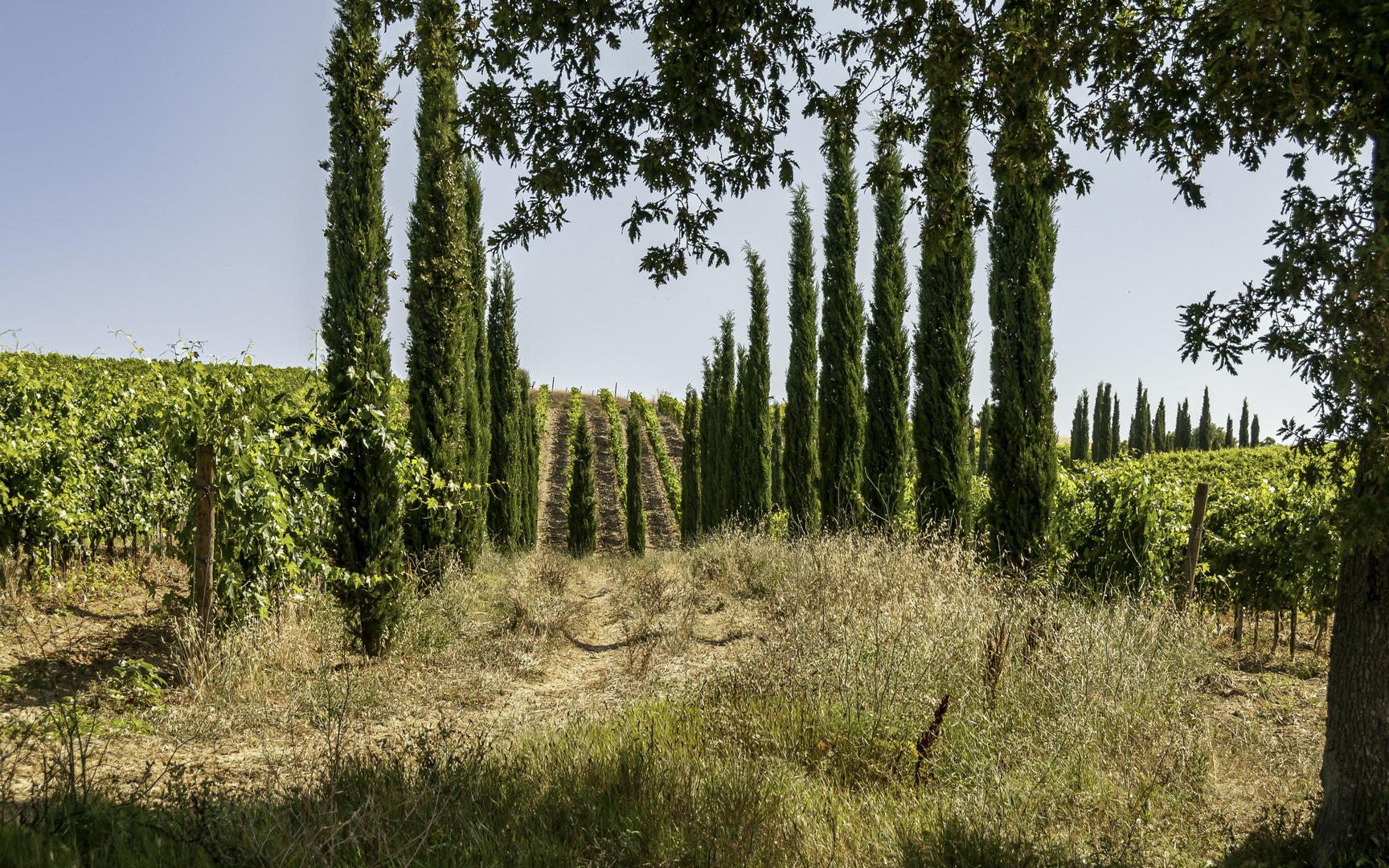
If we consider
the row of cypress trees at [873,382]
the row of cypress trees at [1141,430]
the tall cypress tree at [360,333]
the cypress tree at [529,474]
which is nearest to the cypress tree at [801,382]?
the row of cypress trees at [873,382]

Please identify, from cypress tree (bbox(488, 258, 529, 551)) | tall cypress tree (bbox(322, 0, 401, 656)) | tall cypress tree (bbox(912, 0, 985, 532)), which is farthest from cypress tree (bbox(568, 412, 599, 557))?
tall cypress tree (bbox(322, 0, 401, 656))

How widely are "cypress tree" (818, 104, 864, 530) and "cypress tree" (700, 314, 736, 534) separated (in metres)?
6.46

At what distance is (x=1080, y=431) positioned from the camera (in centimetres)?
4531

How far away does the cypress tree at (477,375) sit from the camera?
35.2 ft

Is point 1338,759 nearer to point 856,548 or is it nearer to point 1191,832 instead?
point 1191,832

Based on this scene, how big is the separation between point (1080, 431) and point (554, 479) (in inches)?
1292

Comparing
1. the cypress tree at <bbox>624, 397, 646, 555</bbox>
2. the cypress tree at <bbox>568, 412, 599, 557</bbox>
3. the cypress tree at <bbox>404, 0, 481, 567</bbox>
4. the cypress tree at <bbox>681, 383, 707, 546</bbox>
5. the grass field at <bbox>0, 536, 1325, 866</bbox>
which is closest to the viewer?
the grass field at <bbox>0, 536, 1325, 866</bbox>

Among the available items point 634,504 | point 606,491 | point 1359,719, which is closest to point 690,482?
point 634,504

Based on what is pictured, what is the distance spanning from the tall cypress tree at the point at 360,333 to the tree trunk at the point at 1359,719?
21.8ft

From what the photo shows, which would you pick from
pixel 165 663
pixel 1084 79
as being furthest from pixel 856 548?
pixel 165 663

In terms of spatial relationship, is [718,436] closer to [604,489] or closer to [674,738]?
[604,489]

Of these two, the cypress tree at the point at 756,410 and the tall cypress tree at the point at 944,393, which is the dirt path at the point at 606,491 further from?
the tall cypress tree at the point at 944,393

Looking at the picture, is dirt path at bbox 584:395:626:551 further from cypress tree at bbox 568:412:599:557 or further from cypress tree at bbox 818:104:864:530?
cypress tree at bbox 818:104:864:530

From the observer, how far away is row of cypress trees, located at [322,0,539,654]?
657 centimetres
